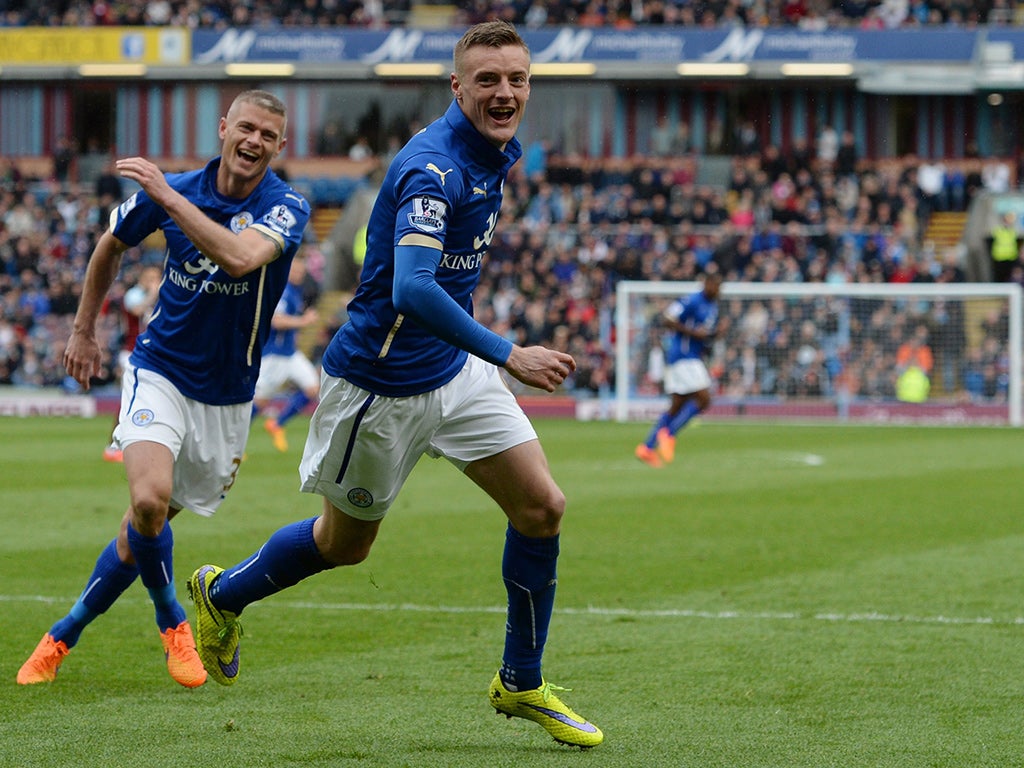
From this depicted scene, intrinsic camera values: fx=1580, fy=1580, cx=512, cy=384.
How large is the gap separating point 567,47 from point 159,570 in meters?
32.3

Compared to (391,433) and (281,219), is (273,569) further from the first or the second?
(281,219)

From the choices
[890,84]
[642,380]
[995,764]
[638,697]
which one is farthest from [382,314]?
[890,84]

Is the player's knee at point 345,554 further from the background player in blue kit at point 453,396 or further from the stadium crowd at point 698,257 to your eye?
the stadium crowd at point 698,257

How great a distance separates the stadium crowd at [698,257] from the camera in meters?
27.3

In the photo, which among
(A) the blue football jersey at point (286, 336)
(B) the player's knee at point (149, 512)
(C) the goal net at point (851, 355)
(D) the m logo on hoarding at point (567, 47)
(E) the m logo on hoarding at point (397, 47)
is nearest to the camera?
(B) the player's knee at point (149, 512)

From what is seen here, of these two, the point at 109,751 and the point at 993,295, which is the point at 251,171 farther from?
the point at 993,295

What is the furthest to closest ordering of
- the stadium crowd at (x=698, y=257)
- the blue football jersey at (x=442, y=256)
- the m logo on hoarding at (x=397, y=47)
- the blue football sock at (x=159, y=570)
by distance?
the m logo on hoarding at (x=397, y=47), the stadium crowd at (x=698, y=257), the blue football sock at (x=159, y=570), the blue football jersey at (x=442, y=256)

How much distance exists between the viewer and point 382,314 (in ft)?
17.0

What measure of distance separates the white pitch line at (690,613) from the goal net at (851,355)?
61.7ft

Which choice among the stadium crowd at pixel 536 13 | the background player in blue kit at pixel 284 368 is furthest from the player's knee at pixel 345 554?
the stadium crowd at pixel 536 13

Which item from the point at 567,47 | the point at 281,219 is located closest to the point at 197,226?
the point at 281,219

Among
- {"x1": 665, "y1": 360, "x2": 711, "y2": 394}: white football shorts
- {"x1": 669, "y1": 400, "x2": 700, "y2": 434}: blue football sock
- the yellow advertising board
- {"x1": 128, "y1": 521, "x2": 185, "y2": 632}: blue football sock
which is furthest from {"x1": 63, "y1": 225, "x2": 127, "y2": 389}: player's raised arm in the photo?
the yellow advertising board

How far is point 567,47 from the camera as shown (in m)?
37.0

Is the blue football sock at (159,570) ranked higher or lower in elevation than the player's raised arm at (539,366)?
lower
